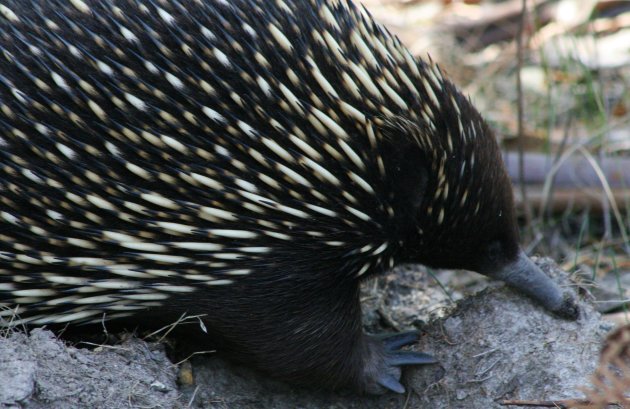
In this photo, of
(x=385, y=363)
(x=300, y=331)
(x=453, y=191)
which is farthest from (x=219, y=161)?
(x=385, y=363)

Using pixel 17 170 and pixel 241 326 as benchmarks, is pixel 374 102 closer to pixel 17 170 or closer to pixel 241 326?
pixel 241 326

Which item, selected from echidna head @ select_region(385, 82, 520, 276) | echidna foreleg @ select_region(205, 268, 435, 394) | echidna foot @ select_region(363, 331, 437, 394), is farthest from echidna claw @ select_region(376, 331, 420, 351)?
echidna head @ select_region(385, 82, 520, 276)

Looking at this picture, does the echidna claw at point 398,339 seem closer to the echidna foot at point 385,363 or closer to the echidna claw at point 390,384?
the echidna foot at point 385,363

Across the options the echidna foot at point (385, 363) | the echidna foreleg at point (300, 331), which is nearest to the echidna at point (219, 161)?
the echidna foreleg at point (300, 331)

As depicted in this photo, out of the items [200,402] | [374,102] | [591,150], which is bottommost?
[200,402]

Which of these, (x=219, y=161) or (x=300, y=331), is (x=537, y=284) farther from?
(x=219, y=161)

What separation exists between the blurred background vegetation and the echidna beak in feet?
0.80

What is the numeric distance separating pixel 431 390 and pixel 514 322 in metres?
0.41

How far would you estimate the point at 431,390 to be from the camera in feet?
11.3

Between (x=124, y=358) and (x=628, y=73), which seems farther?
(x=628, y=73)

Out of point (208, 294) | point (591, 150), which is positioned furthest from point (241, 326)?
point (591, 150)

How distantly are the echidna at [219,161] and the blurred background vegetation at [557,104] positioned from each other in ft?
3.75

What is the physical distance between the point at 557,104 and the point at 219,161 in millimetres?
3765

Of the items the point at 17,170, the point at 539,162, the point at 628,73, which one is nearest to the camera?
the point at 17,170
